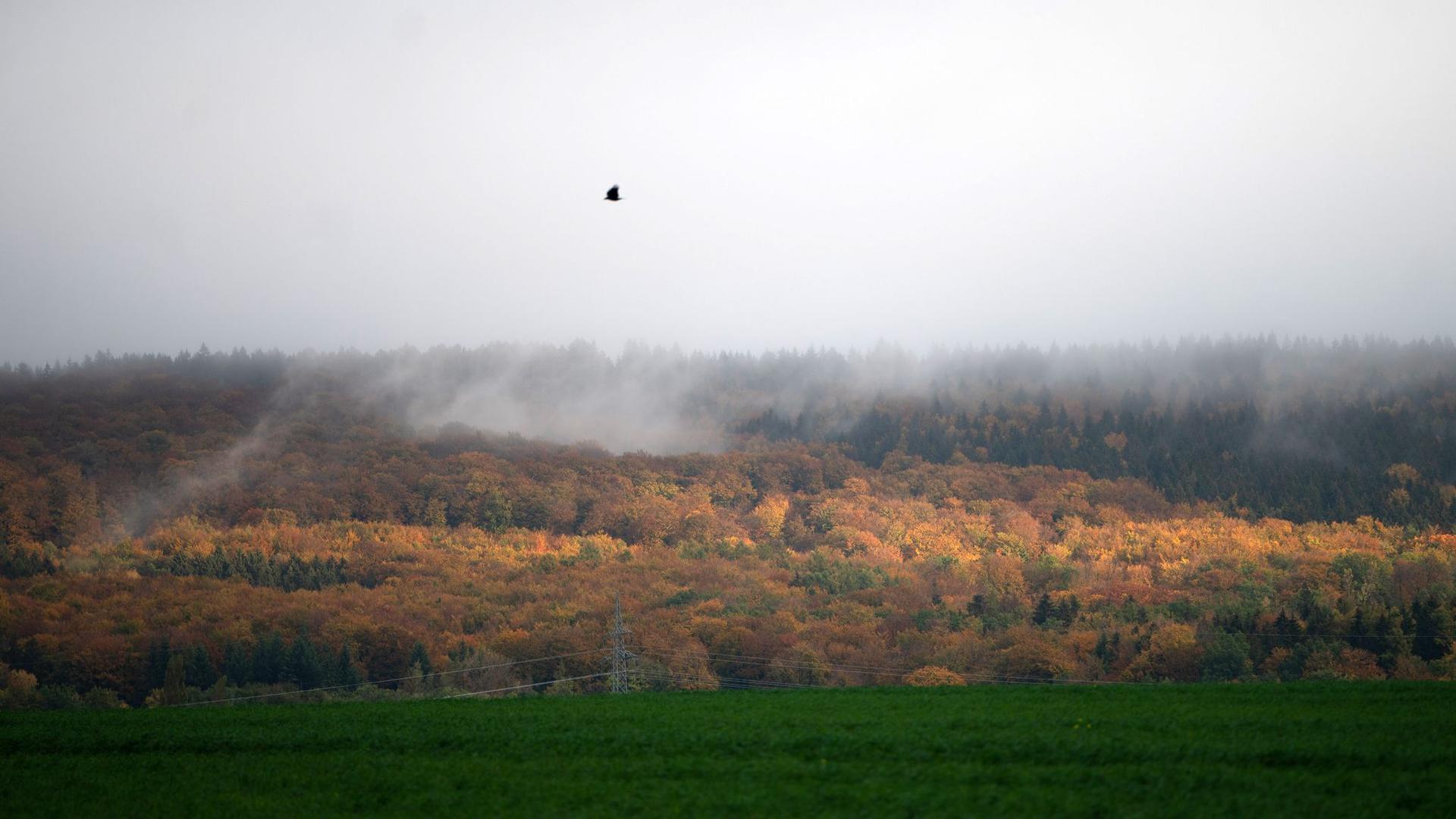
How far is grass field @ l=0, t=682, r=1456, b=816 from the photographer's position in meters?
18.2

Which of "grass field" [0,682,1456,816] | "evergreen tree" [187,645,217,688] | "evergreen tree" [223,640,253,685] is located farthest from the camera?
"evergreen tree" [223,640,253,685]

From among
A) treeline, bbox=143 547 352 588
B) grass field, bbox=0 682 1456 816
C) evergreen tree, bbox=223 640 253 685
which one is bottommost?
evergreen tree, bbox=223 640 253 685

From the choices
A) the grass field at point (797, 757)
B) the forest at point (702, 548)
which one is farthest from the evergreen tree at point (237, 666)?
the grass field at point (797, 757)

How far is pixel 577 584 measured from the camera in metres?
109

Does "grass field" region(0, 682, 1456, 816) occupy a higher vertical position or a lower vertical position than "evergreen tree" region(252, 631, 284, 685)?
higher

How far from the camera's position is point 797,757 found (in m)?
22.0

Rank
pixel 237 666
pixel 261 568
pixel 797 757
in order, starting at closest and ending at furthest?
pixel 797 757 → pixel 237 666 → pixel 261 568

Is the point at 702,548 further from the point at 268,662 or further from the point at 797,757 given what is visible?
the point at 797,757

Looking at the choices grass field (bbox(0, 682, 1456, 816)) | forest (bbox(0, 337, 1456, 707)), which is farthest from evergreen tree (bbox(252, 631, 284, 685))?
grass field (bbox(0, 682, 1456, 816))

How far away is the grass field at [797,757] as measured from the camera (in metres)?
18.2

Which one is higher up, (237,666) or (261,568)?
(261,568)

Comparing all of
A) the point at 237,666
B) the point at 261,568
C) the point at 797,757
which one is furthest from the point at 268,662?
the point at 797,757

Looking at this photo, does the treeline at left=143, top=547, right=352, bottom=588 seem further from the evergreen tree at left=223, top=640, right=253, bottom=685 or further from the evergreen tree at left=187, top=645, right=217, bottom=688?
the evergreen tree at left=187, top=645, right=217, bottom=688

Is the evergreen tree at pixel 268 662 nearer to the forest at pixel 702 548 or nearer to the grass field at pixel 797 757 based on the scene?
the forest at pixel 702 548
